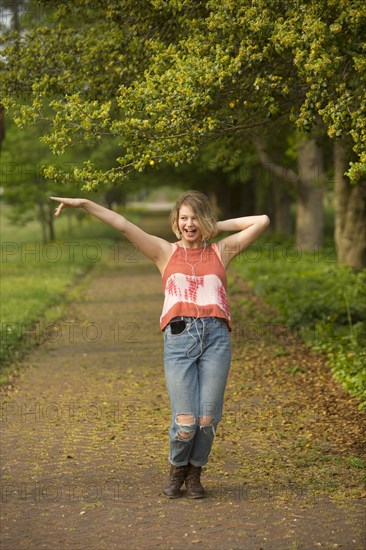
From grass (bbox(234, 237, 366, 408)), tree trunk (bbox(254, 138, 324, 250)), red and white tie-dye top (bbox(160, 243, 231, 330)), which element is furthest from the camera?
tree trunk (bbox(254, 138, 324, 250))

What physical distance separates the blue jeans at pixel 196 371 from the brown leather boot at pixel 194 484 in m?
0.27

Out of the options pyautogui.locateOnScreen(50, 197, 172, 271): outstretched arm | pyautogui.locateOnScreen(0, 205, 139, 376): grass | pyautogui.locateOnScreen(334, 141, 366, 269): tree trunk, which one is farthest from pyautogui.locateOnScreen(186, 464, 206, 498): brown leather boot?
pyautogui.locateOnScreen(334, 141, 366, 269): tree trunk

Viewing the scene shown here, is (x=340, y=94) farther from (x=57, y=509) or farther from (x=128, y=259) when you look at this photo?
(x=128, y=259)

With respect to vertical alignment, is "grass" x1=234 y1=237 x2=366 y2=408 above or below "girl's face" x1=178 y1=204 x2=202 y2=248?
below

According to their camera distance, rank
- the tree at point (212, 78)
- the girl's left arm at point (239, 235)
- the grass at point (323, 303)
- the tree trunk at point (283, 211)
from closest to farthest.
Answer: the girl's left arm at point (239, 235)
the tree at point (212, 78)
the grass at point (323, 303)
the tree trunk at point (283, 211)

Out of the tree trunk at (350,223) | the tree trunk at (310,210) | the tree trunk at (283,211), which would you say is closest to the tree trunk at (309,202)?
the tree trunk at (310,210)

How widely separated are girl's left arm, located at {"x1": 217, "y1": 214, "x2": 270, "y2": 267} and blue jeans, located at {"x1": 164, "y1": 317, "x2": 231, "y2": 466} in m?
0.45

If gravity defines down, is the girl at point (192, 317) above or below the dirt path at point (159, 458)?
above

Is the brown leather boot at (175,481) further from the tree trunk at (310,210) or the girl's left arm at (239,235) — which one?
the tree trunk at (310,210)

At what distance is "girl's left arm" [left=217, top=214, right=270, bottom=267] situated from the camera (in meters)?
5.99

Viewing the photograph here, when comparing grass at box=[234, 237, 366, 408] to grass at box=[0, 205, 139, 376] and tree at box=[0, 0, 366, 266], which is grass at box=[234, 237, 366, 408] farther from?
grass at box=[0, 205, 139, 376]

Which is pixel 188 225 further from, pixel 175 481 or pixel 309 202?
pixel 309 202

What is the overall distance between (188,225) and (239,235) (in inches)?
15.5

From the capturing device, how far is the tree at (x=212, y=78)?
7.44m
